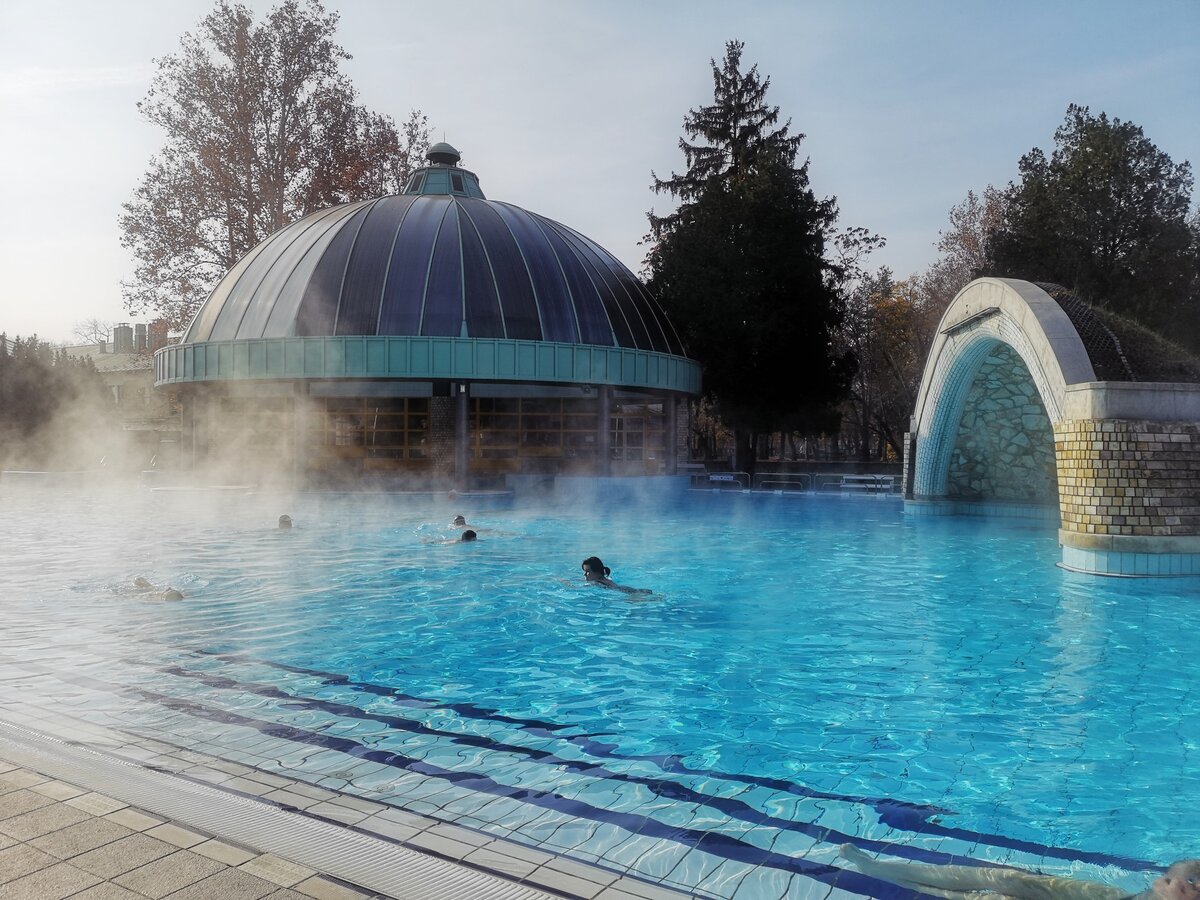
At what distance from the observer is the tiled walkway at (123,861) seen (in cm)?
311

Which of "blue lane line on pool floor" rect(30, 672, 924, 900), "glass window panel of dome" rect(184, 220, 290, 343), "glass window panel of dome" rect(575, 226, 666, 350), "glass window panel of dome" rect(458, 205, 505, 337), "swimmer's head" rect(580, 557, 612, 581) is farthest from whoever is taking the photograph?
"glass window panel of dome" rect(575, 226, 666, 350)

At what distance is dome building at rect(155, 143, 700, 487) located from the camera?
1120 inches

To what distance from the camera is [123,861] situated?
3.31 meters

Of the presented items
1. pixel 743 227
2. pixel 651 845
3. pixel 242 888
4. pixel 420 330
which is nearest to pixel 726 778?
pixel 651 845

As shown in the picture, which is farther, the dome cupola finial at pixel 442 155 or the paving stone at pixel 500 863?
the dome cupola finial at pixel 442 155

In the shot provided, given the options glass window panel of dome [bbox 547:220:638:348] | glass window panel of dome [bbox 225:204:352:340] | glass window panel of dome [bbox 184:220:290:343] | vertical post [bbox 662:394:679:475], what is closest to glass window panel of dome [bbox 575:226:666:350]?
glass window panel of dome [bbox 547:220:638:348]

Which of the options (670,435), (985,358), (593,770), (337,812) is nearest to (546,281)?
(670,435)

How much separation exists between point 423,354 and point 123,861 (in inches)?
986

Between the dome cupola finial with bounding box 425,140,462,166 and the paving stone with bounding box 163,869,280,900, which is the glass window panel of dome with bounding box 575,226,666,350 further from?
the paving stone with bounding box 163,869,280,900

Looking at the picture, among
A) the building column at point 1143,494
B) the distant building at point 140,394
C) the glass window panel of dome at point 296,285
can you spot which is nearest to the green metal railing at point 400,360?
the glass window panel of dome at point 296,285

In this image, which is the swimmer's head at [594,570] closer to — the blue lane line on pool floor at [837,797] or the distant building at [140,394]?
the blue lane line on pool floor at [837,797]

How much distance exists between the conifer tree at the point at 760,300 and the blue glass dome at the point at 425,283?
2405 millimetres

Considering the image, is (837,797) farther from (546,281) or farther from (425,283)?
(546,281)

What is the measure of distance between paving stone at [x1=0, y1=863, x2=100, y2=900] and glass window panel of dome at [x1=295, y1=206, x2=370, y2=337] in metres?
26.7
